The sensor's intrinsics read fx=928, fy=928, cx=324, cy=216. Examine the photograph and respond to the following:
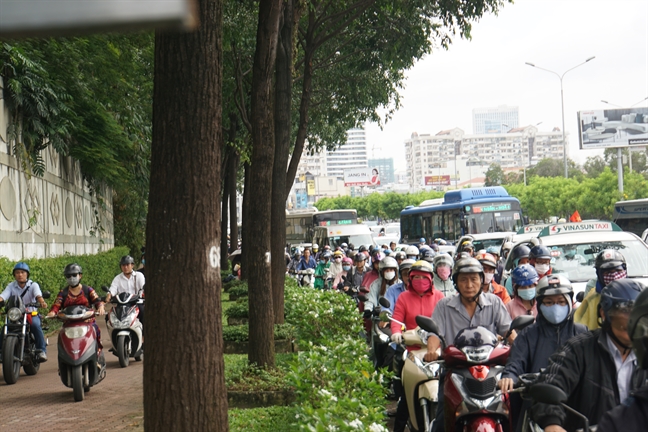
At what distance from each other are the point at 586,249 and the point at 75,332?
274 inches

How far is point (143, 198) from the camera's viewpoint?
111 feet

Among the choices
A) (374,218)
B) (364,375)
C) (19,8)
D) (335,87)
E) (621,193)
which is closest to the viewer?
(19,8)

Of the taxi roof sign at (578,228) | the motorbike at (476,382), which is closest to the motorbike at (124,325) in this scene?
the taxi roof sign at (578,228)

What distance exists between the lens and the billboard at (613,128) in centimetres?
7619

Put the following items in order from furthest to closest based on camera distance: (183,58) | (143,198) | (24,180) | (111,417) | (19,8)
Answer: (143,198) < (24,180) < (111,417) < (183,58) < (19,8)

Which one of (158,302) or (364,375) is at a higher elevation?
(158,302)

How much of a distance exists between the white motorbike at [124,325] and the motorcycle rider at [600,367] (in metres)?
9.86

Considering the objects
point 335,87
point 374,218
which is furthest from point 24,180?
point 374,218

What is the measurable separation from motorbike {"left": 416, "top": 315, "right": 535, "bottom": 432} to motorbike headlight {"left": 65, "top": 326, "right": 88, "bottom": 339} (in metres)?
6.16

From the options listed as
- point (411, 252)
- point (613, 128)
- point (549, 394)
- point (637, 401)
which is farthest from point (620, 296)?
point (613, 128)

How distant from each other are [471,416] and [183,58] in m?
2.65

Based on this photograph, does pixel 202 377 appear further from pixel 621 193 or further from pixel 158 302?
pixel 621 193

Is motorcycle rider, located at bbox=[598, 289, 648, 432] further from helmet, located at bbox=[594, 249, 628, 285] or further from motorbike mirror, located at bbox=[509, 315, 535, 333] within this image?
helmet, located at bbox=[594, 249, 628, 285]

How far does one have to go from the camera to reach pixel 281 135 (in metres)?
14.3
